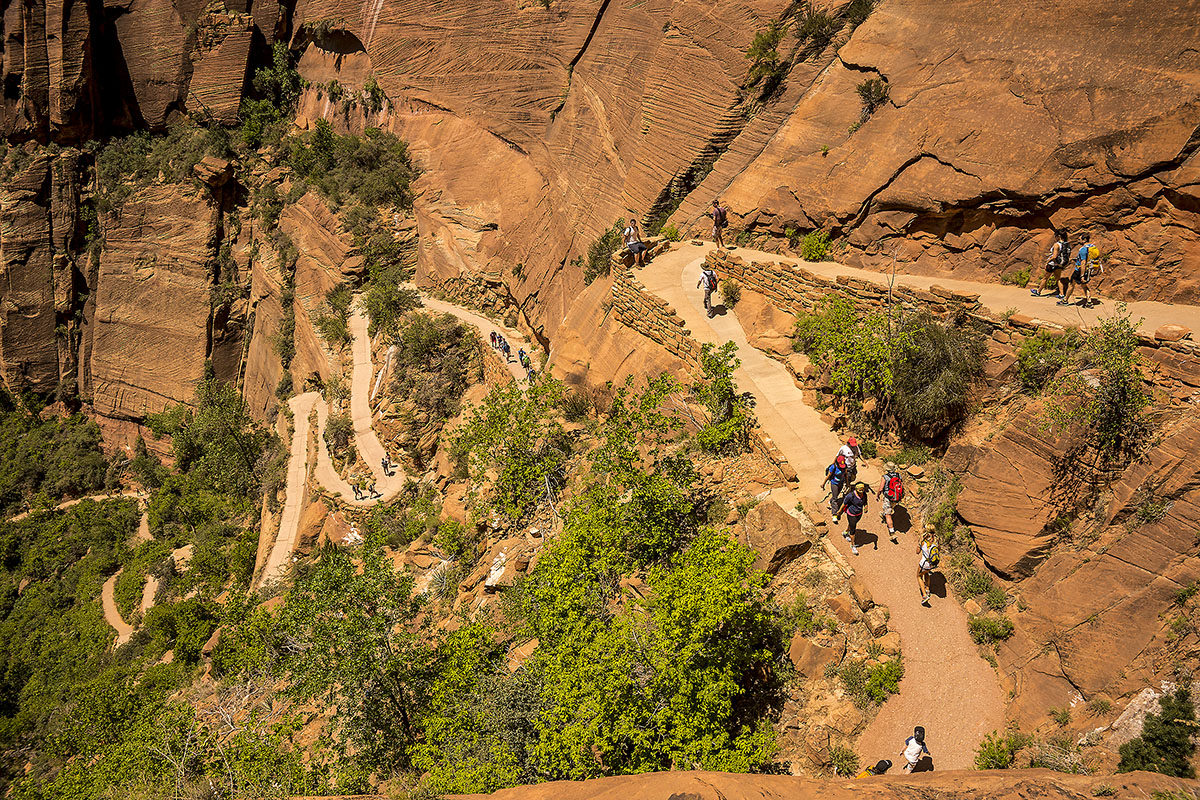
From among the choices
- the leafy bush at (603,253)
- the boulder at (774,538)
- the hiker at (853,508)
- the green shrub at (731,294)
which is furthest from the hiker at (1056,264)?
the leafy bush at (603,253)

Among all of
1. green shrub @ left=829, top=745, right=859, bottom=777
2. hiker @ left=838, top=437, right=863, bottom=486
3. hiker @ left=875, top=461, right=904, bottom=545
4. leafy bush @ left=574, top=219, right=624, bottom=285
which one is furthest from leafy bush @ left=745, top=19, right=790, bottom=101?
green shrub @ left=829, top=745, right=859, bottom=777

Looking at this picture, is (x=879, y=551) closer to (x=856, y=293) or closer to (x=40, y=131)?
(x=856, y=293)

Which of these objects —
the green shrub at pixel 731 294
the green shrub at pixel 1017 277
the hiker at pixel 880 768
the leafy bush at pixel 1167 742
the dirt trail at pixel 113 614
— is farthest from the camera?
the dirt trail at pixel 113 614

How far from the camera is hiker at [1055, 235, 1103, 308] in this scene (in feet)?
49.9

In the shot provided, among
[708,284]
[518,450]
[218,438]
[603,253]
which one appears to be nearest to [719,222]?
[708,284]

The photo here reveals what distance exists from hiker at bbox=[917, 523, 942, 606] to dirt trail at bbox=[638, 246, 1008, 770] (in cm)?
15

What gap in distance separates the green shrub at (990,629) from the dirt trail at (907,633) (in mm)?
188

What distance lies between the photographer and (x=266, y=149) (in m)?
46.9

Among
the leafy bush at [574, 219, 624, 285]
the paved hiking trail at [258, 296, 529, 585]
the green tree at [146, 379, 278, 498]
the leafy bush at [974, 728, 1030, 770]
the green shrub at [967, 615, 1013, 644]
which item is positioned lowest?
the green tree at [146, 379, 278, 498]

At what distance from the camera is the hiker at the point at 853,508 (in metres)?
14.3

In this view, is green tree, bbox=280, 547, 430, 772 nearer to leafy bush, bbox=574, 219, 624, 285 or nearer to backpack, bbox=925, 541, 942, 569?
backpack, bbox=925, 541, 942, 569

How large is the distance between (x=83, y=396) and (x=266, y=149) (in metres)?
20.6

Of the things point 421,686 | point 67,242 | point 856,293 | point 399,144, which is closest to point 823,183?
point 856,293

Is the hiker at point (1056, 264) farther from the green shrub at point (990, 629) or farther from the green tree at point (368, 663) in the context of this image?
the green tree at point (368, 663)
